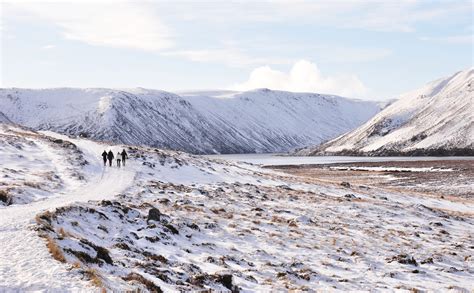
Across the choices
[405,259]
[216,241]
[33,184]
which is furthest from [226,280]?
[33,184]

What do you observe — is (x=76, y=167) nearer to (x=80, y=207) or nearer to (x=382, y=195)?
(x=80, y=207)

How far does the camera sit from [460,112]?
187250 mm

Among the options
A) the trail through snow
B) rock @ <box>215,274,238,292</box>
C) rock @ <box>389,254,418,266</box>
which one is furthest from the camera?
rock @ <box>389,254,418,266</box>

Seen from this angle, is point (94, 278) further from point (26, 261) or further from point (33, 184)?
point (33, 184)

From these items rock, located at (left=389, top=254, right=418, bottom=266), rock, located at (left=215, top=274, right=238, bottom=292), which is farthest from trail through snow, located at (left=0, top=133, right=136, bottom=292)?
rock, located at (left=389, top=254, right=418, bottom=266)

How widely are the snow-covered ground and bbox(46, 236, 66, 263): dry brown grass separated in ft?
0.20

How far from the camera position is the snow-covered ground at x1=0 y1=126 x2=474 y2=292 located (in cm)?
1337

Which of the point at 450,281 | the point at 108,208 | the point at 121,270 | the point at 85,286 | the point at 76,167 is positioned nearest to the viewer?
the point at 85,286

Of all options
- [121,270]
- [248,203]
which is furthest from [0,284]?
[248,203]

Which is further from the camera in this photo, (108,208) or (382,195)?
(382,195)

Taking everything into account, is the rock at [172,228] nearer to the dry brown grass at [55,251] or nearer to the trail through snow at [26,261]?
the trail through snow at [26,261]

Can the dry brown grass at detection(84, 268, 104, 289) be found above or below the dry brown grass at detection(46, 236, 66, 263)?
below

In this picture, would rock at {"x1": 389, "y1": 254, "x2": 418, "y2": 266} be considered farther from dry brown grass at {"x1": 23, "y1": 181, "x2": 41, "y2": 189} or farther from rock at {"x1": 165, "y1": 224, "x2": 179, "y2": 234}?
dry brown grass at {"x1": 23, "y1": 181, "x2": 41, "y2": 189}

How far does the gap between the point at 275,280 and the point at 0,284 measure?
878cm
